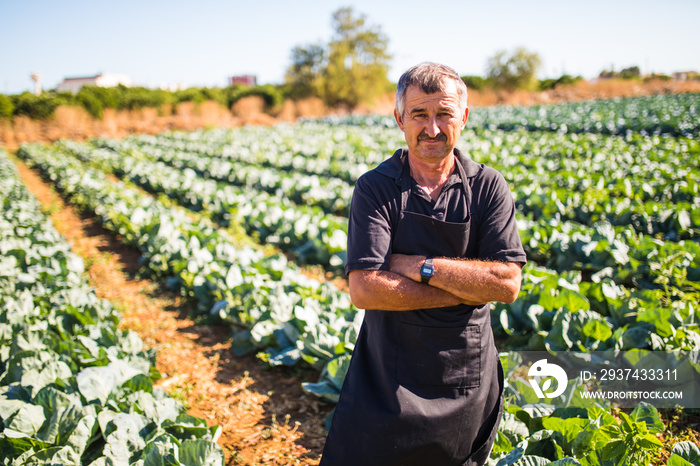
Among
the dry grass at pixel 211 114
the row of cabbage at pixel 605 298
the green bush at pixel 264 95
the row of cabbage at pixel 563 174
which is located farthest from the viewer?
the green bush at pixel 264 95

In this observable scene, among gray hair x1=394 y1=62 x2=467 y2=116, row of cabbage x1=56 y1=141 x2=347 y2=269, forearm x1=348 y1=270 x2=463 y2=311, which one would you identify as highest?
gray hair x1=394 y1=62 x2=467 y2=116

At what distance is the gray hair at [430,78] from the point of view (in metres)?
1.60

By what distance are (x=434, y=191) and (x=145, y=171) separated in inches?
486

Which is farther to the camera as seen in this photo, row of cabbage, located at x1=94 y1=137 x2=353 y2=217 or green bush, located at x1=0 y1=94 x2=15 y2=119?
green bush, located at x1=0 y1=94 x2=15 y2=119

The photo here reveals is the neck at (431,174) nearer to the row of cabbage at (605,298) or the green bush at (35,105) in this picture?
the row of cabbage at (605,298)

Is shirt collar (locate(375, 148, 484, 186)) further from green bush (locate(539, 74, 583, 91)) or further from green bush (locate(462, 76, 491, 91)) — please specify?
green bush (locate(462, 76, 491, 91))

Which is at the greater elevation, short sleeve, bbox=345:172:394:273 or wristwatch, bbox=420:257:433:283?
short sleeve, bbox=345:172:394:273

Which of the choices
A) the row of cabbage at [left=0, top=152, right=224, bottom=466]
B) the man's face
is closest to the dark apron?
the man's face

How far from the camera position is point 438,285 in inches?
62.7

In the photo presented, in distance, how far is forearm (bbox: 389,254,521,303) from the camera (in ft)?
5.21

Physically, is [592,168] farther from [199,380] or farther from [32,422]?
[32,422]

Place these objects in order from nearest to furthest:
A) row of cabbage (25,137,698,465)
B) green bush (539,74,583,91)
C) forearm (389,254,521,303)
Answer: forearm (389,254,521,303) < row of cabbage (25,137,698,465) < green bush (539,74,583,91)

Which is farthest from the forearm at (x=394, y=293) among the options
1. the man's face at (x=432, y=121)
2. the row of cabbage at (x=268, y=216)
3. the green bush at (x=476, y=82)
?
the green bush at (x=476, y=82)

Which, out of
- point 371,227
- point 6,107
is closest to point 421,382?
point 371,227
